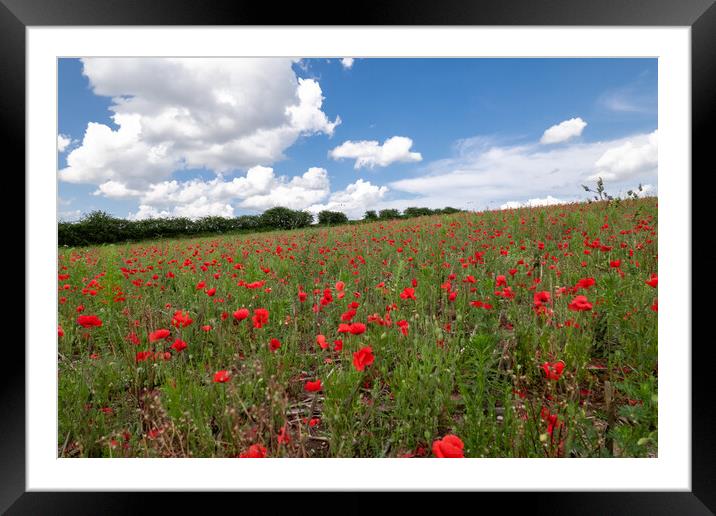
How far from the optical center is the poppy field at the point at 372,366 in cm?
139

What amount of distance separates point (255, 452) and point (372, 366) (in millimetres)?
796

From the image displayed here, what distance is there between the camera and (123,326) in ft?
8.09

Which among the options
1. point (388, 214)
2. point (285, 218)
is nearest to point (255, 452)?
point (285, 218)

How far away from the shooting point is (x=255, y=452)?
1.26m

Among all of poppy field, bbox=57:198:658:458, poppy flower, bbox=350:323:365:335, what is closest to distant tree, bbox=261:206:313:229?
poppy field, bbox=57:198:658:458

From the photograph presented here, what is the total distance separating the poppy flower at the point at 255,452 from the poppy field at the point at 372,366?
12 mm

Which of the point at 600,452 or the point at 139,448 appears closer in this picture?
the point at 600,452

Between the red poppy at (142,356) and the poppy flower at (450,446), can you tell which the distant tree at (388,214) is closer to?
the red poppy at (142,356)

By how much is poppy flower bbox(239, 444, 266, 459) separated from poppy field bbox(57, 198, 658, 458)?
1cm

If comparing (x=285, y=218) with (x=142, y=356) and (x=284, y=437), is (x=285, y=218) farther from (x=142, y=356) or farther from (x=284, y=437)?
(x=284, y=437)
